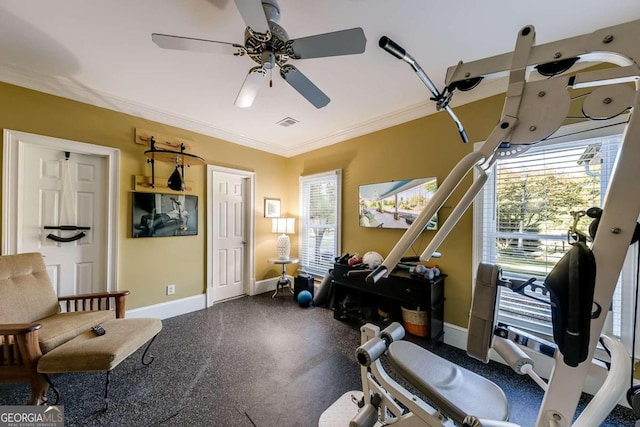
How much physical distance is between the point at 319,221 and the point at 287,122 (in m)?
1.62

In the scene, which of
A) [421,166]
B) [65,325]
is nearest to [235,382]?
[65,325]

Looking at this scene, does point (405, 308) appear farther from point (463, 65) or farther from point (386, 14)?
point (386, 14)

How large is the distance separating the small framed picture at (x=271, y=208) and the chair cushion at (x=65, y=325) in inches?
94.9

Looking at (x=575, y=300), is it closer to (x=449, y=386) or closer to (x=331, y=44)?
(x=449, y=386)

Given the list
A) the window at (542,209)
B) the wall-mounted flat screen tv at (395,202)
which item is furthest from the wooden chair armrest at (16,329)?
the window at (542,209)

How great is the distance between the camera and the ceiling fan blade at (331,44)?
1.29m

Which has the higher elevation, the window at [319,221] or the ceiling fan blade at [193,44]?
the ceiling fan blade at [193,44]

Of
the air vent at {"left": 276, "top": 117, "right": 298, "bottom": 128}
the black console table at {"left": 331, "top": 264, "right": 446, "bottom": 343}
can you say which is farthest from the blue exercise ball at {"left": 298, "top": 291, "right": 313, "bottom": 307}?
the air vent at {"left": 276, "top": 117, "right": 298, "bottom": 128}

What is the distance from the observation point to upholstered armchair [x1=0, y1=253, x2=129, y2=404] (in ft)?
5.10

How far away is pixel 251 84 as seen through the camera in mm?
1812

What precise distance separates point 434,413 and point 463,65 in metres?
1.51

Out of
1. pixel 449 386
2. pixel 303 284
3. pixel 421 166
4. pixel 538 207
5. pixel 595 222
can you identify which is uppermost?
pixel 421 166

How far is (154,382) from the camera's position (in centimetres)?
190

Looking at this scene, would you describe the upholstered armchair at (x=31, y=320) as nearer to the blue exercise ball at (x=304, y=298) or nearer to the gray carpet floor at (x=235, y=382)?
the gray carpet floor at (x=235, y=382)
